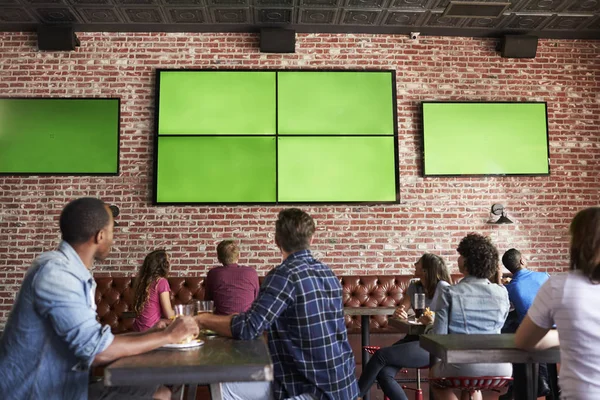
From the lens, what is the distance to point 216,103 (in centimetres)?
586

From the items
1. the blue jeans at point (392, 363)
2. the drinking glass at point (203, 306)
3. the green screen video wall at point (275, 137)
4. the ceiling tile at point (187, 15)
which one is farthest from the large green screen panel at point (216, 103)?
the drinking glass at point (203, 306)

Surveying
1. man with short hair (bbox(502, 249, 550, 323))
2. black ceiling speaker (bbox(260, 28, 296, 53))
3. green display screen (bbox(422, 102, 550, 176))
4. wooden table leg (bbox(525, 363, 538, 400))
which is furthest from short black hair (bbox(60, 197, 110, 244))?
green display screen (bbox(422, 102, 550, 176))

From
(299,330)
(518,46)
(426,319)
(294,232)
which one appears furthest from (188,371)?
(518,46)

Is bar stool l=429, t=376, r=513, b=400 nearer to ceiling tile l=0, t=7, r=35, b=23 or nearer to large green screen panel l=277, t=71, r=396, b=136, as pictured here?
large green screen panel l=277, t=71, r=396, b=136

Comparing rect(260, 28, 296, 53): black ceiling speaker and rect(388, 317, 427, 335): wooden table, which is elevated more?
rect(260, 28, 296, 53): black ceiling speaker

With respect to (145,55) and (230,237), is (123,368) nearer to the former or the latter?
(230,237)

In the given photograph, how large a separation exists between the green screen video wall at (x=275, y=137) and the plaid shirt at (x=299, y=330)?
3.67 meters

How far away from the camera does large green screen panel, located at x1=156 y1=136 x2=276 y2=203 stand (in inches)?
225

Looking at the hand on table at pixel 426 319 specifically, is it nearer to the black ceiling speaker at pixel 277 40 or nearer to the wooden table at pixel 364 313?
the wooden table at pixel 364 313

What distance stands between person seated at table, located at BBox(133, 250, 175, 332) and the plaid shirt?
1.89 metres

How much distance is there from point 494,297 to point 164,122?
398 cm

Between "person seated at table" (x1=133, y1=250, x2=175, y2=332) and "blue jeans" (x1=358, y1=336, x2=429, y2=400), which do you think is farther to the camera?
"person seated at table" (x1=133, y1=250, x2=175, y2=332)

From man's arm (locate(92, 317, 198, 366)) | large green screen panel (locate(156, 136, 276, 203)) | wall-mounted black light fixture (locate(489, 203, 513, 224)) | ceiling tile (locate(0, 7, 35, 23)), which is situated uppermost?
ceiling tile (locate(0, 7, 35, 23))

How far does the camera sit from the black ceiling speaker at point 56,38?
579 cm
